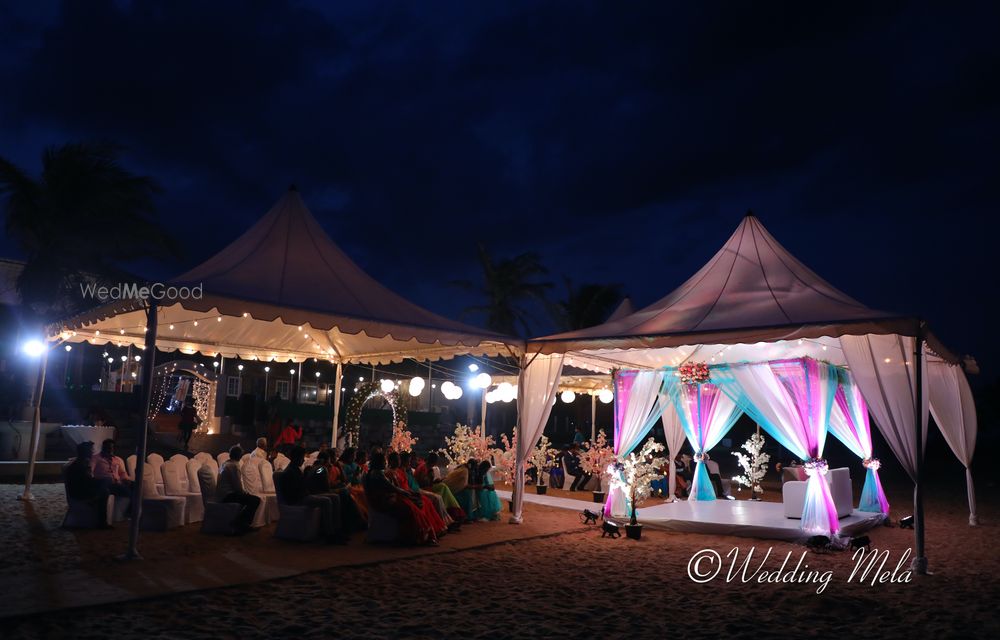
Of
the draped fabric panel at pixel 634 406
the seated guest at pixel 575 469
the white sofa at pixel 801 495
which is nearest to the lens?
the white sofa at pixel 801 495

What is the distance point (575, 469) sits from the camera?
16203mm

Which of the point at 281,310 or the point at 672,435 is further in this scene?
the point at 672,435

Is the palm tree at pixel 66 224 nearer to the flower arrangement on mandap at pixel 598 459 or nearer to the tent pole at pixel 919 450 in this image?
the flower arrangement on mandap at pixel 598 459

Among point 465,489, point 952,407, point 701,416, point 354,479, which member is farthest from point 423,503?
point 952,407

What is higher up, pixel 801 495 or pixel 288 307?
pixel 288 307

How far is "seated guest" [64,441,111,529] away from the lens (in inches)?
316

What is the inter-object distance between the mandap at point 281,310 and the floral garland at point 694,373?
337cm

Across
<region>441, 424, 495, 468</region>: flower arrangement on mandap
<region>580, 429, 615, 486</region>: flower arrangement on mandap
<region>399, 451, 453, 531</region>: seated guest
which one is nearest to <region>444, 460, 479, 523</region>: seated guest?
<region>399, 451, 453, 531</region>: seated guest

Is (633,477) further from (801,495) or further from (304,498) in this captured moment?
(304,498)

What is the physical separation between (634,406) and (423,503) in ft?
16.9

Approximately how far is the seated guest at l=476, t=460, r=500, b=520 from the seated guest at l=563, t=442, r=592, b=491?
19.9 ft

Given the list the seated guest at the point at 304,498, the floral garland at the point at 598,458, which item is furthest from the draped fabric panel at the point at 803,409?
the seated guest at the point at 304,498

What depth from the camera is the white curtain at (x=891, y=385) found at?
746 centimetres

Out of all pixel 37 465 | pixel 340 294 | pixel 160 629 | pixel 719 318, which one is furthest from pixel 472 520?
pixel 37 465
